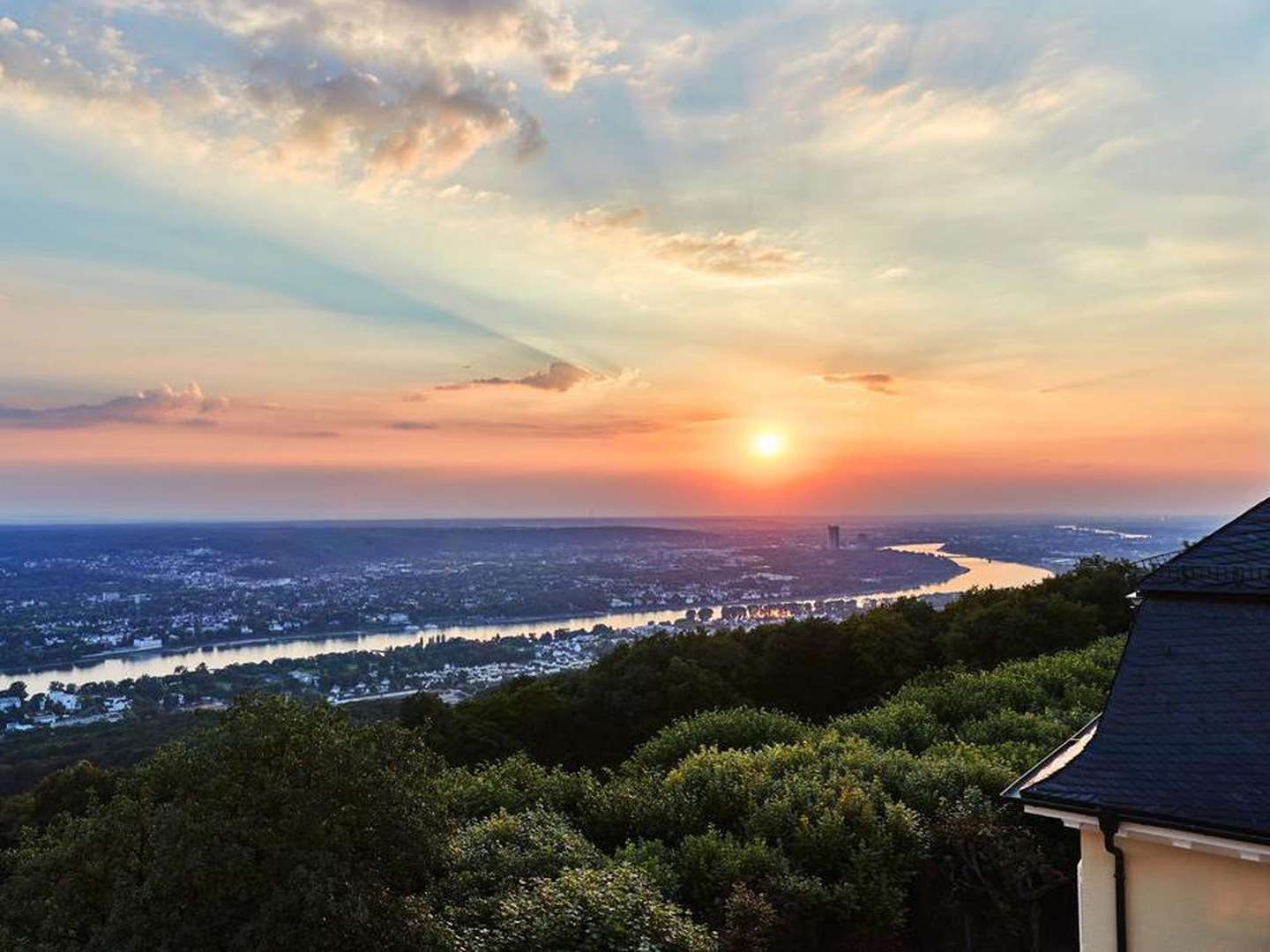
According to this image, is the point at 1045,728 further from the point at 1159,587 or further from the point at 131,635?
the point at 131,635

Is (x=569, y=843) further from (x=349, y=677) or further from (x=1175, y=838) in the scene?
(x=349, y=677)

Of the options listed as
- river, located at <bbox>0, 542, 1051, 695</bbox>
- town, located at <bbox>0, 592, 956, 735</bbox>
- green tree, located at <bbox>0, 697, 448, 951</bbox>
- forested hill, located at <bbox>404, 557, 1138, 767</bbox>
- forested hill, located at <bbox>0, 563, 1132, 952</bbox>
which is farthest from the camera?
river, located at <bbox>0, 542, 1051, 695</bbox>

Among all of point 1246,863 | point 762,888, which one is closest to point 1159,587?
point 1246,863

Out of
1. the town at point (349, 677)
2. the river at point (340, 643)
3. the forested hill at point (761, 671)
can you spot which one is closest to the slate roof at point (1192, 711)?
the forested hill at point (761, 671)

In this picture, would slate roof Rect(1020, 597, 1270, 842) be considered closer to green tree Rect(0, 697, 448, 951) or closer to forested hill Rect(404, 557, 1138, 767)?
green tree Rect(0, 697, 448, 951)

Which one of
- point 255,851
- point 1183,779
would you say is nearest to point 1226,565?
point 1183,779

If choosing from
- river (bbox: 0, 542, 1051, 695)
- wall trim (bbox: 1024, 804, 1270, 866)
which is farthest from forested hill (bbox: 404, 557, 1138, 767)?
river (bbox: 0, 542, 1051, 695)

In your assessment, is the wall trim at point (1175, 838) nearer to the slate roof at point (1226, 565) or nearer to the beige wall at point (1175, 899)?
the beige wall at point (1175, 899)
